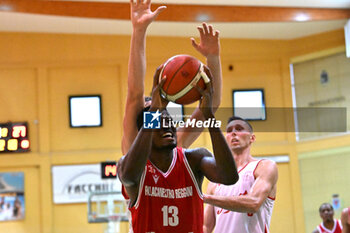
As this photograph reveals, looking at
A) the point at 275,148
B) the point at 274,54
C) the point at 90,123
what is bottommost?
the point at 275,148

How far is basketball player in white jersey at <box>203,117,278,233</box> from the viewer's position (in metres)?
4.78

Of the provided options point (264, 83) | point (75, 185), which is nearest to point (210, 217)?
point (75, 185)

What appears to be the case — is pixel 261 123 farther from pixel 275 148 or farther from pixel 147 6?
pixel 147 6

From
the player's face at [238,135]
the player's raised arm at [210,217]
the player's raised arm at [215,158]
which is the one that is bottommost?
the player's raised arm at [210,217]

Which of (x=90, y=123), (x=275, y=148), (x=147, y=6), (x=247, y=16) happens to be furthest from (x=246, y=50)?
(x=147, y=6)

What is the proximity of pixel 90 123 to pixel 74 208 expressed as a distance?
211 centimetres

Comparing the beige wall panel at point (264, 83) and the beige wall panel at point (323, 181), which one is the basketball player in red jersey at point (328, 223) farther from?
the beige wall panel at point (264, 83)

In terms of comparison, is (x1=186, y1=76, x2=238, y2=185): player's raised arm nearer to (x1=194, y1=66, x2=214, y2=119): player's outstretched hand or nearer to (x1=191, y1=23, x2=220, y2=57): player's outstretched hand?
(x1=194, y1=66, x2=214, y2=119): player's outstretched hand

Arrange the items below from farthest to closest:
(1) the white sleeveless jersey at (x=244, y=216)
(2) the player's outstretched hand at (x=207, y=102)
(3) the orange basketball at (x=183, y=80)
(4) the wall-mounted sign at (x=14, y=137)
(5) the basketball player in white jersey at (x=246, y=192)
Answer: (4) the wall-mounted sign at (x=14, y=137) → (1) the white sleeveless jersey at (x=244, y=216) → (5) the basketball player in white jersey at (x=246, y=192) → (3) the orange basketball at (x=183, y=80) → (2) the player's outstretched hand at (x=207, y=102)

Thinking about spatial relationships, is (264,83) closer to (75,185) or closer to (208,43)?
(75,185)

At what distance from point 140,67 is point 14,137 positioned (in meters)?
10.1

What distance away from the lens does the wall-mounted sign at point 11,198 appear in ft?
42.5

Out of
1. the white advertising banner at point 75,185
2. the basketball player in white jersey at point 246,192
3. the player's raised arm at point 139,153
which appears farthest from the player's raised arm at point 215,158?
the white advertising banner at point 75,185

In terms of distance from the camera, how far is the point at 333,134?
13844mm
